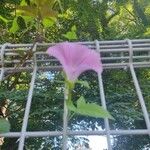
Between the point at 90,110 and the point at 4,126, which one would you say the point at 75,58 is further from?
the point at 4,126

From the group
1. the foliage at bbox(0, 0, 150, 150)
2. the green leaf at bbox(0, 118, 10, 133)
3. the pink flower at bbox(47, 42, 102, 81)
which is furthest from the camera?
the foliage at bbox(0, 0, 150, 150)

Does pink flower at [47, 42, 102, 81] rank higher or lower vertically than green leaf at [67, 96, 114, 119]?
higher

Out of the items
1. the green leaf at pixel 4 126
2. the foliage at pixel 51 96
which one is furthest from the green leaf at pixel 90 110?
the foliage at pixel 51 96

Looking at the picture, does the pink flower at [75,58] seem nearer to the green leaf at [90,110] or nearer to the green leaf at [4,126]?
the green leaf at [90,110]

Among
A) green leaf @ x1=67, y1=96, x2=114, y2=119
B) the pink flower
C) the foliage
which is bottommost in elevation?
green leaf @ x1=67, y1=96, x2=114, y2=119

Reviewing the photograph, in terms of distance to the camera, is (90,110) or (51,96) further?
(51,96)

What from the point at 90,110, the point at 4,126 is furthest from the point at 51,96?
the point at 90,110

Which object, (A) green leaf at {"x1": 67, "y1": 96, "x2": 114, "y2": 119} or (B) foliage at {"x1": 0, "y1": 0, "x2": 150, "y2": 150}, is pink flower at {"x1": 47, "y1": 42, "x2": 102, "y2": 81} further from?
(B) foliage at {"x1": 0, "y1": 0, "x2": 150, "y2": 150}

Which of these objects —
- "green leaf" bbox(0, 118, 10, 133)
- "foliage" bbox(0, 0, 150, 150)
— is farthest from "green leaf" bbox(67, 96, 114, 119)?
"foliage" bbox(0, 0, 150, 150)

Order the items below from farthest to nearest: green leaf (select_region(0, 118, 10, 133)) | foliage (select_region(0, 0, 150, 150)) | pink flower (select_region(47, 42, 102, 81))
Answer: foliage (select_region(0, 0, 150, 150)) → green leaf (select_region(0, 118, 10, 133)) → pink flower (select_region(47, 42, 102, 81))
